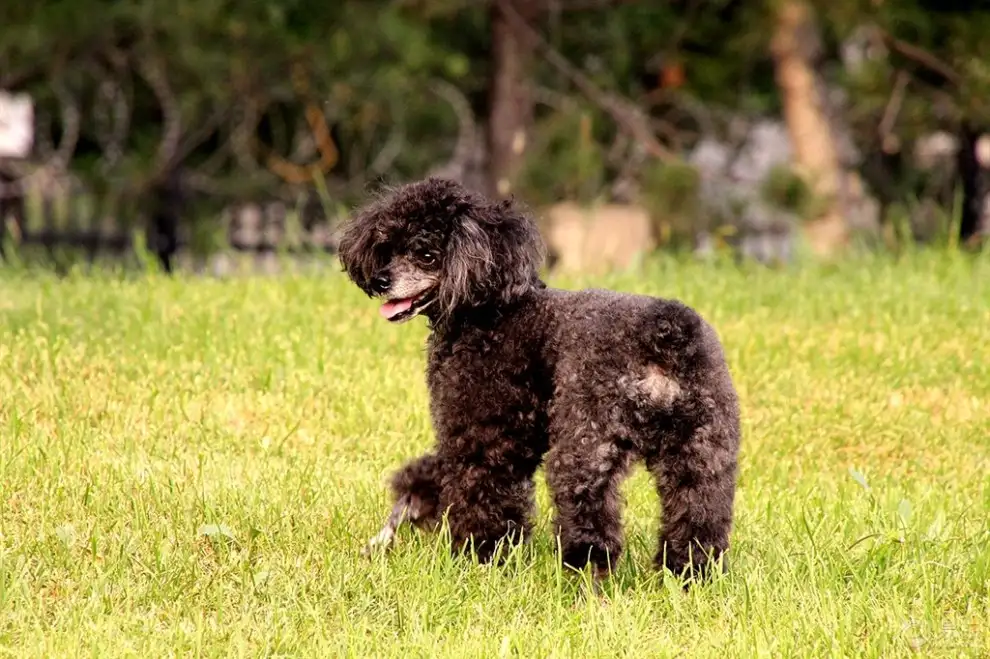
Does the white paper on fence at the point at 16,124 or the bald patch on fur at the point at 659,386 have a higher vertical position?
the bald patch on fur at the point at 659,386

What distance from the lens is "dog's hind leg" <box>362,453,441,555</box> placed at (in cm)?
537

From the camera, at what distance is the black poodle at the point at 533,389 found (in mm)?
4852

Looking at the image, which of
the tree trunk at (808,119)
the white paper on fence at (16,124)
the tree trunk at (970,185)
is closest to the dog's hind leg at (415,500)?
the tree trunk at (808,119)

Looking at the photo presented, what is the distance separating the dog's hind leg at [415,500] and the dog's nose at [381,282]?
674 millimetres

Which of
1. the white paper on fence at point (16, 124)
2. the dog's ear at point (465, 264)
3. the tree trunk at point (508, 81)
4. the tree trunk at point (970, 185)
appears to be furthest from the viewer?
the tree trunk at point (970, 185)

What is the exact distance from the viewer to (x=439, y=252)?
5090 millimetres

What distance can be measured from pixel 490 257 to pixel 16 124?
2130cm

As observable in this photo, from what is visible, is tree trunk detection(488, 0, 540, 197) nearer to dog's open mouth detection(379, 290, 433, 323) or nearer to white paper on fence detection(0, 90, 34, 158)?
white paper on fence detection(0, 90, 34, 158)

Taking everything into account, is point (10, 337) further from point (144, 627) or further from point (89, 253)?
point (89, 253)

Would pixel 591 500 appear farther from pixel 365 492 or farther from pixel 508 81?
pixel 508 81

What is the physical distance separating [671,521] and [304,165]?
14.1m

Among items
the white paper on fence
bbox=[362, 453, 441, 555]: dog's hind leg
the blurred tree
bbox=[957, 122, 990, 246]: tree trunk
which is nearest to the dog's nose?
bbox=[362, 453, 441, 555]: dog's hind leg

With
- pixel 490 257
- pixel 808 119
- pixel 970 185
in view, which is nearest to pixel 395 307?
pixel 490 257

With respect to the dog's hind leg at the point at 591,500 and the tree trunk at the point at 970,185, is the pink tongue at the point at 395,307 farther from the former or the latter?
the tree trunk at the point at 970,185
